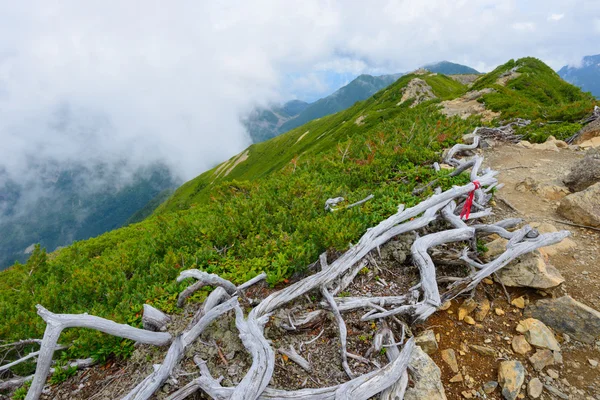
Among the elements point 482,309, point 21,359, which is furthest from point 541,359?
point 21,359

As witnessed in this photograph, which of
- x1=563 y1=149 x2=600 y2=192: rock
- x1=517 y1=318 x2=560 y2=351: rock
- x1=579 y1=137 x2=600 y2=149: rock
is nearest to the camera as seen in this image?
x1=517 y1=318 x2=560 y2=351: rock

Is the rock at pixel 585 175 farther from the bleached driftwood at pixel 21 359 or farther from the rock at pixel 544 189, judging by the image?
the bleached driftwood at pixel 21 359

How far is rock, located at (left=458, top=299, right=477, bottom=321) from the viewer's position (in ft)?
17.1

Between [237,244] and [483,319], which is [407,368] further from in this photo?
[237,244]

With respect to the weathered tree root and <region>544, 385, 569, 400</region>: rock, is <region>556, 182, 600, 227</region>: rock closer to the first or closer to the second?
the weathered tree root

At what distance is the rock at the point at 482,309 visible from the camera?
5.17 m

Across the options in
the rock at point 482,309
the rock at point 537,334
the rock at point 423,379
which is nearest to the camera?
the rock at point 423,379

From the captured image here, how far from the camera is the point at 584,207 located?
24.8 feet

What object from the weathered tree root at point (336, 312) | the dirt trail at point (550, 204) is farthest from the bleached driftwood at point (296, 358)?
the dirt trail at point (550, 204)

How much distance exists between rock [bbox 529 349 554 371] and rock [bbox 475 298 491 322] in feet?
2.82

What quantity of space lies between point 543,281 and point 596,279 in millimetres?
1490

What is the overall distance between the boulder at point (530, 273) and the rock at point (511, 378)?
171cm

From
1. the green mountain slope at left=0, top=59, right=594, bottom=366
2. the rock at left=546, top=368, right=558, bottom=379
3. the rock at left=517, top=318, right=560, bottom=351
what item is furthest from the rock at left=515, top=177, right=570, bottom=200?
the rock at left=546, top=368, right=558, bottom=379

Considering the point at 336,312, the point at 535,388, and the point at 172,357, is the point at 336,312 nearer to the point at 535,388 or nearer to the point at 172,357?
the point at 172,357
